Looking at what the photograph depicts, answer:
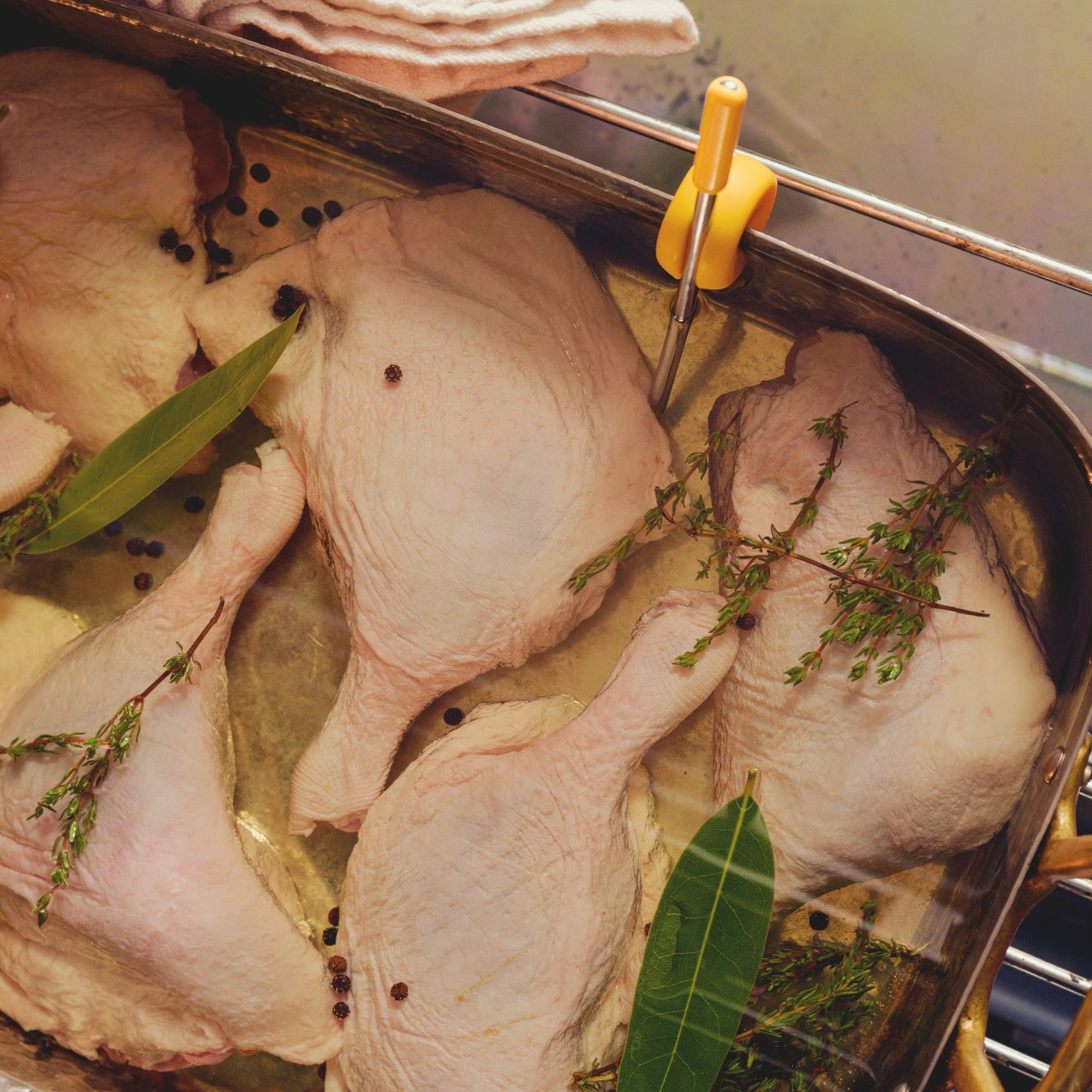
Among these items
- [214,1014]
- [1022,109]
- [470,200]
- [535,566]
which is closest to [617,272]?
[470,200]

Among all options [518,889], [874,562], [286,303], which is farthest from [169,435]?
[874,562]

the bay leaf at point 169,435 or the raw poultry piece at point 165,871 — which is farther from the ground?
the bay leaf at point 169,435

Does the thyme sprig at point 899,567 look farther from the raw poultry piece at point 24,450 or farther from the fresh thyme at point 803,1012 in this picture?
the raw poultry piece at point 24,450

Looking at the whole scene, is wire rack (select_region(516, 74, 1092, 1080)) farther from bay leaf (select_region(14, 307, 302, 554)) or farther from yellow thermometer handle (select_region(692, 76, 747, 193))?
bay leaf (select_region(14, 307, 302, 554))

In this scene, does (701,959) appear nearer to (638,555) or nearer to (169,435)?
(638,555)

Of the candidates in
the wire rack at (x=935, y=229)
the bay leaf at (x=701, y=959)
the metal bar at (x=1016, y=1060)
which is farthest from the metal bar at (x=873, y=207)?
the metal bar at (x=1016, y=1060)

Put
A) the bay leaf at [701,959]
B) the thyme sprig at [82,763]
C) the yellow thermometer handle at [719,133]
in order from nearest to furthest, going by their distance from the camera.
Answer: the yellow thermometer handle at [719,133] < the bay leaf at [701,959] < the thyme sprig at [82,763]

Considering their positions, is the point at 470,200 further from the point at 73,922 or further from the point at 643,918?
the point at 73,922
